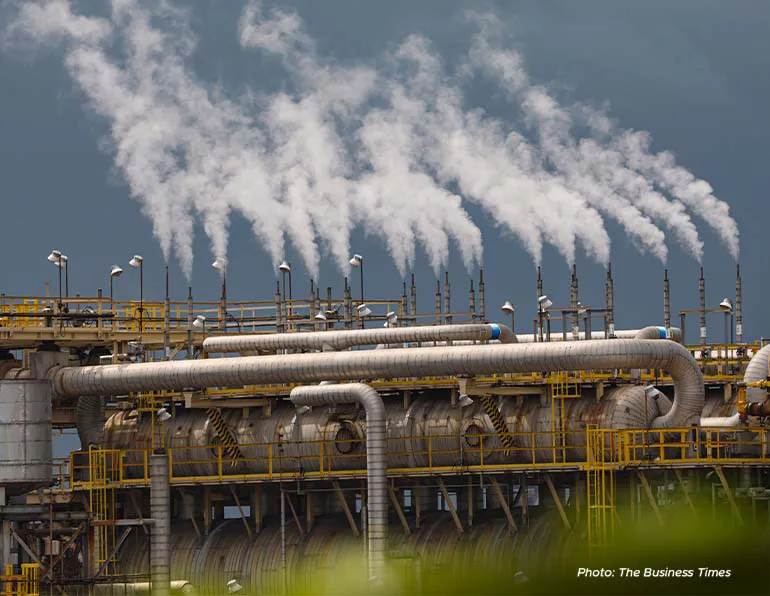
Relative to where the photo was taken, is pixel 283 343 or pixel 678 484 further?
pixel 283 343

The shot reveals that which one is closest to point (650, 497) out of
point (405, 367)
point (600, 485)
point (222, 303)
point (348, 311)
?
point (600, 485)

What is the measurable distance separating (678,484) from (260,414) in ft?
51.6

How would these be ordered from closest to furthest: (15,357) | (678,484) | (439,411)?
(678,484)
(439,411)
(15,357)

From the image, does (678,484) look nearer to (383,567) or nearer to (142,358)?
(383,567)

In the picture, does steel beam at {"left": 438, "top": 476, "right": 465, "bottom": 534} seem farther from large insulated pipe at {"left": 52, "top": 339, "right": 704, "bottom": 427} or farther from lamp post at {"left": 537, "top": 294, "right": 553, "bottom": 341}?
lamp post at {"left": 537, "top": 294, "right": 553, "bottom": 341}

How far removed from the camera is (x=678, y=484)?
64.4m

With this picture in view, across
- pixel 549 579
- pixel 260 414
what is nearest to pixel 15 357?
pixel 260 414

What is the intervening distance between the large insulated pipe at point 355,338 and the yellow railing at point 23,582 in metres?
10.2

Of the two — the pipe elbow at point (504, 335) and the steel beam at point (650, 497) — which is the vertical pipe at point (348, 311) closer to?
the pipe elbow at point (504, 335)

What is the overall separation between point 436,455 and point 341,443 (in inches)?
137

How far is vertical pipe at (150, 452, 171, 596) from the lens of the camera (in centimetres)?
6994

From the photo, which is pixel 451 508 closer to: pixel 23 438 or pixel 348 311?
pixel 348 311

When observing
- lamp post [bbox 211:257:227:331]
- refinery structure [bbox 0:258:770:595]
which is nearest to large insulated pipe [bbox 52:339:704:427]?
refinery structure [bbox 0:258:770:595]

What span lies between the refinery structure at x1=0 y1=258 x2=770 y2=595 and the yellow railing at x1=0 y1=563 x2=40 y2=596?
128 mm
